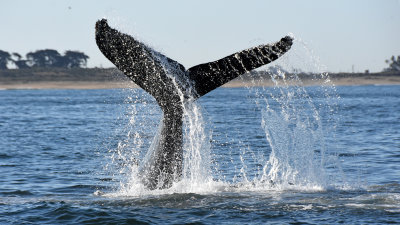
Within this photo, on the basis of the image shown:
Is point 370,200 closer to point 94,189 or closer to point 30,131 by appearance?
point 94,189

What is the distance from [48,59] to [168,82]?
145m

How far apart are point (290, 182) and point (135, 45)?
4.27 m

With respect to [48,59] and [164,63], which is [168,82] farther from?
[48,59]

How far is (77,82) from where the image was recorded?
428 ft

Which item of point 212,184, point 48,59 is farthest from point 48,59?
point 212,184

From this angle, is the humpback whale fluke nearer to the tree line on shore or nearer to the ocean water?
the ocean water

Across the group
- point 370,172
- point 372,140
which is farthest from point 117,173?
point 372,140

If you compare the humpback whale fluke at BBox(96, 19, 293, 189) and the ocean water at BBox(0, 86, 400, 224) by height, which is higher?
the humpback whale fluke at BBox(96, 19, 293, 189)

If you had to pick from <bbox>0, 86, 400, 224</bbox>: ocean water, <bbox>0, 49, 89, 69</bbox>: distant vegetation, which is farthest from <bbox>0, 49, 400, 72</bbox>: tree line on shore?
<bbox>0, 86, 400, 224</bbox>: ocean water

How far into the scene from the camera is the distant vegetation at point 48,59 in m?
146

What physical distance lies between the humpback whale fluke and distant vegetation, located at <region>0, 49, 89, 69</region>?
139 m

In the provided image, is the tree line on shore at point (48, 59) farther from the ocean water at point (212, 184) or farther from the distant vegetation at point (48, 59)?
the ocean water at point (212, 184)

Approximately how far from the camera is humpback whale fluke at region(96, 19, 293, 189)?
31.8ft

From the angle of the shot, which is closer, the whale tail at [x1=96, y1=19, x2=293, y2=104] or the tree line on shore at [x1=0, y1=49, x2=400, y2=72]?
the whale tail at [x1=96, y1=19, x2=293, y2=104]
